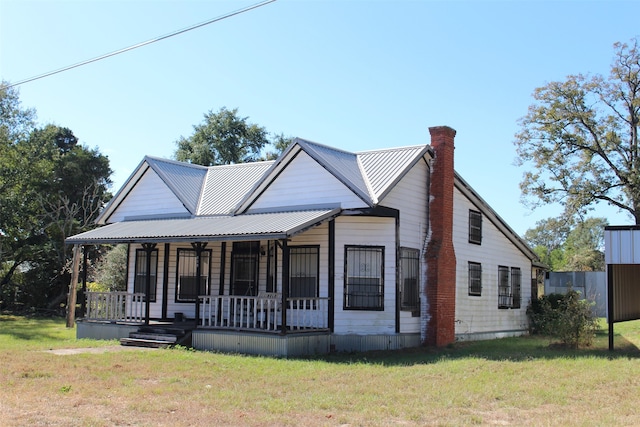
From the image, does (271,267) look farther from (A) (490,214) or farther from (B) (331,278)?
(A) (490,214)

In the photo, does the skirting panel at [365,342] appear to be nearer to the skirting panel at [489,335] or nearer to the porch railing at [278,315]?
the porch railing at [278,315]

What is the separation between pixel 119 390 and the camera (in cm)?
1105

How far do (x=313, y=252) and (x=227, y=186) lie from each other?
6.11 metres

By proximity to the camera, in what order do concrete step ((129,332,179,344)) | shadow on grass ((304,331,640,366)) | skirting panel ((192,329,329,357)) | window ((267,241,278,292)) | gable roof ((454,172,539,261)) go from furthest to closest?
gable roof ((454,172,539,261)), window ((267,241,278,292)), concrete step ((129,332,179,344)), skirting panel ((192,329,329,357)), shadow on grass ((304,331,640,366))

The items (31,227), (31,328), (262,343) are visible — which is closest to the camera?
(262,343)

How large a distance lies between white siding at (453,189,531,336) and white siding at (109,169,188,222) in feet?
30.7

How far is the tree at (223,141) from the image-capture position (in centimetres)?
4391

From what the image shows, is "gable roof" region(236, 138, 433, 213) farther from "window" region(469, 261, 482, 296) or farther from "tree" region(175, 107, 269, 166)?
"tree" region(175, 107, 269, 166)

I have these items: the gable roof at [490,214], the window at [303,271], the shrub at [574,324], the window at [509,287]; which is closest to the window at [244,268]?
the window at [303,271]

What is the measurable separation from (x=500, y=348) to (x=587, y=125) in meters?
22.4

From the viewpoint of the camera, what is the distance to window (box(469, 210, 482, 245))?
2245 cm

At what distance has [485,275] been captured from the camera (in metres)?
23.3

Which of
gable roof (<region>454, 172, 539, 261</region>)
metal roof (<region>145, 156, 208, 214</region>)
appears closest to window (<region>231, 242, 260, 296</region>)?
metal roof (<region>145, 156, 208, 214</region>)

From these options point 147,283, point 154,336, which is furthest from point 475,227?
point 154,336
